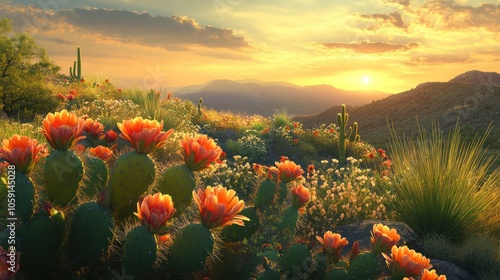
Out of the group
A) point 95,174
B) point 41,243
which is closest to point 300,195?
point 95,174

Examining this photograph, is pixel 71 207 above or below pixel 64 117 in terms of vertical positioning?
below

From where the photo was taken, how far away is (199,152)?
3037 millimetres

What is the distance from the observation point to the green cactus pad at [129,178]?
2.95 meters

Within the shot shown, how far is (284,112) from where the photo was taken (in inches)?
826

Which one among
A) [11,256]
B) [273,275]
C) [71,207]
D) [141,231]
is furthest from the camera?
[71,207]

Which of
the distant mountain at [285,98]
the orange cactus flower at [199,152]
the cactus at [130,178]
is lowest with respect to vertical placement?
the distant mountain at [285,98]

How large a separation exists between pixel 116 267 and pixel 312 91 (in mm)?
147920

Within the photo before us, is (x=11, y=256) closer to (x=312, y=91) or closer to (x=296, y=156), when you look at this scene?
(x=296, y=156)

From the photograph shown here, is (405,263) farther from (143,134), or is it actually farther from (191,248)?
(143,134)

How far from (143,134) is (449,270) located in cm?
371

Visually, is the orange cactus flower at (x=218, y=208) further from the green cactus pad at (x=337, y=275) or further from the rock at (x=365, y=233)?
the rock at (x=365, y=233)

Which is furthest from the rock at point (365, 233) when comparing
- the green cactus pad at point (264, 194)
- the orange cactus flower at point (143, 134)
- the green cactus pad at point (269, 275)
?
the orange cactus flower at point (143, 134)

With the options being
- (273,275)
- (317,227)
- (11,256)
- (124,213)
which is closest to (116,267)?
(124,213)

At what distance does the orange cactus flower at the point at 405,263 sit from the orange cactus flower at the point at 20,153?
212cm
